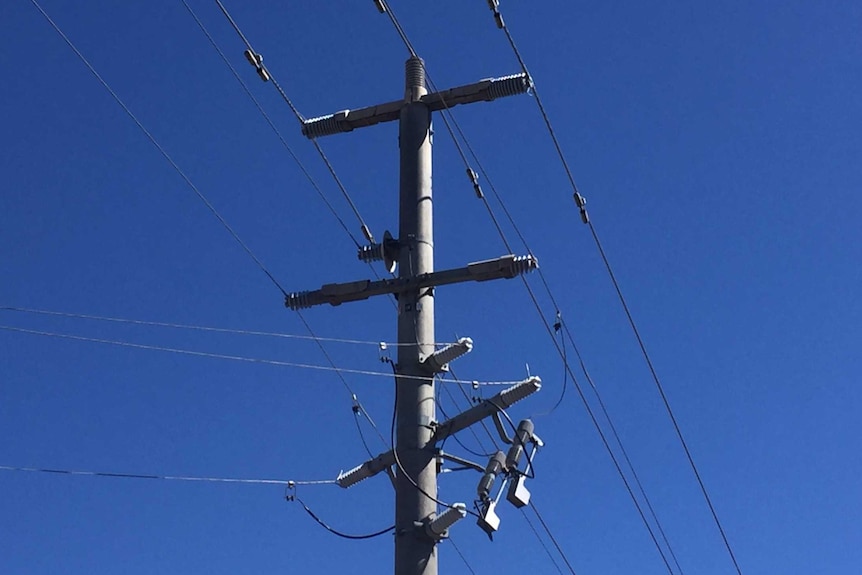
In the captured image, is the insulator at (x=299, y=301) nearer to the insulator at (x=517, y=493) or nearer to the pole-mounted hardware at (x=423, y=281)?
the pole-mounted hardware at (x=423, y=281)

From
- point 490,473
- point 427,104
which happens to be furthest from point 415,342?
point 427,104

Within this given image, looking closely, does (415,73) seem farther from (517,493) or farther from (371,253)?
(517,493)

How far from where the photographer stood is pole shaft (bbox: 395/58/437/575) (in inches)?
539

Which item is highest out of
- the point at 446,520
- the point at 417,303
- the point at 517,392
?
the point at 417,303

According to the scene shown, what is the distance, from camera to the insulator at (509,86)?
50.9 feet

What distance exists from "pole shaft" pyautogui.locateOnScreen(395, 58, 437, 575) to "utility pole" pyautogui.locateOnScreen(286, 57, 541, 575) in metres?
0.01

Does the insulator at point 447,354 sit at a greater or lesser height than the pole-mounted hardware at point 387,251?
lesser

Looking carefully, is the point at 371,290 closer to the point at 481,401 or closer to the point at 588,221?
the point at 481,401

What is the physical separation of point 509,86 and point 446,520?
196 inches

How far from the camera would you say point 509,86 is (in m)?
15.6

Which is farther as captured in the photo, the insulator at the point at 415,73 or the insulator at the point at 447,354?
the insulator at the point at 415,73

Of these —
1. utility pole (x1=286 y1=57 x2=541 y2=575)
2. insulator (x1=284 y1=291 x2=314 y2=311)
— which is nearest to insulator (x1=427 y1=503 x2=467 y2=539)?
utility pole (x1=286 y1=57 x2=541 y2=575)

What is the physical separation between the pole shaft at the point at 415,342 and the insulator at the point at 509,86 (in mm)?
789

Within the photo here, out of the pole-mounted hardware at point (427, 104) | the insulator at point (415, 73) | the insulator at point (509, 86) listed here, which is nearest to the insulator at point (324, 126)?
the pole-mounted hardware at point (427, 104)
